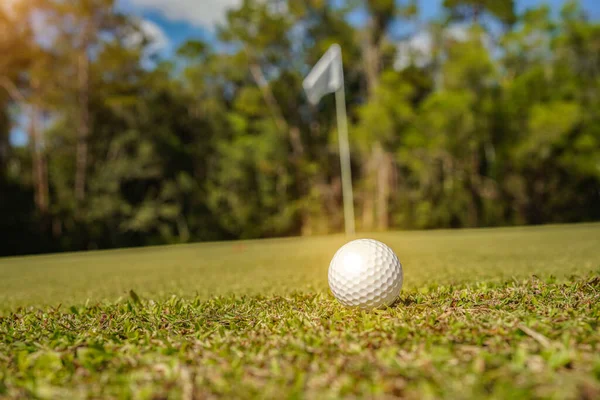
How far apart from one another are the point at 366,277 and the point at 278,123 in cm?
2199

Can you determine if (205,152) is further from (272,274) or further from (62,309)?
(62,309)

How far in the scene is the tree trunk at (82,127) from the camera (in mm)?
18688

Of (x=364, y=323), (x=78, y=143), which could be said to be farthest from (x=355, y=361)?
(x=78, y=143)

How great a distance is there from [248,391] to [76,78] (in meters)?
20.4

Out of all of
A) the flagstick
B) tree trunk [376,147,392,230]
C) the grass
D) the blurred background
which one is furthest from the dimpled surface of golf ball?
tree trunk [376,147,392,230]

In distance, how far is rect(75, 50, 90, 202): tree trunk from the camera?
18.7 m

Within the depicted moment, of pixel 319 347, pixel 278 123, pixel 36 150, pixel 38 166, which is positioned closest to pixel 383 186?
pixel 278 123

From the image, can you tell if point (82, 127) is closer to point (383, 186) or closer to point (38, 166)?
point (38, 166)

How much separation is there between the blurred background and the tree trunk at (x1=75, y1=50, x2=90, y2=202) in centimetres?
6

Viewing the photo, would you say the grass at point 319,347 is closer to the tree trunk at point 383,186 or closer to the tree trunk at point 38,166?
the tree trunk at point 38,166

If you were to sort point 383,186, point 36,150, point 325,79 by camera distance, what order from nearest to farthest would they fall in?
point 325,79 < point 36,150 < point 383,186

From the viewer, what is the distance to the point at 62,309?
3.41 meters

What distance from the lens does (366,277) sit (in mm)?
2629

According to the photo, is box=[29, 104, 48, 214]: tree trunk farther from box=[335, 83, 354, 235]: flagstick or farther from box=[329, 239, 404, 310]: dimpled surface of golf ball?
box=[329, 239, 404, 310]: dimpled surface of golf ball
